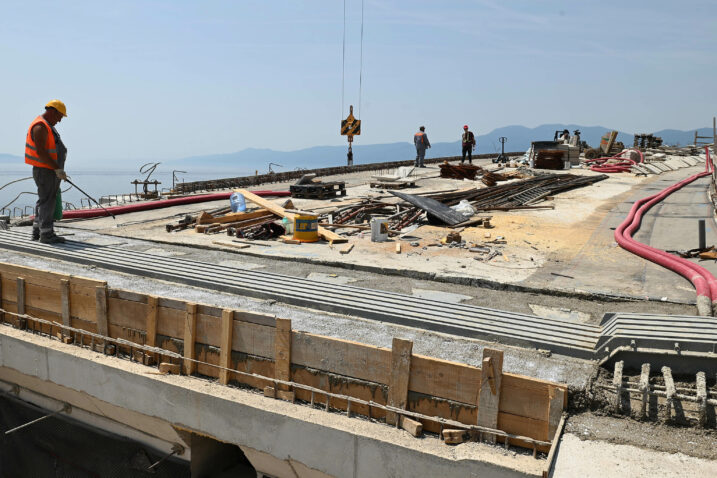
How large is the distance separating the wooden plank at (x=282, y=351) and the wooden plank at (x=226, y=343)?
63 cm

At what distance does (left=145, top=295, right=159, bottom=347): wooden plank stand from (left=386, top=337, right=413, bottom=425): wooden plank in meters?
3.23

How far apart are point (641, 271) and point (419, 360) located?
19.3 feet

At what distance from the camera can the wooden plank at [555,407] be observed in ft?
16.8

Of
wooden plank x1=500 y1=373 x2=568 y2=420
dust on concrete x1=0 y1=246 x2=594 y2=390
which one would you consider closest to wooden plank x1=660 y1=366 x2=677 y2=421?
dust on concrete x1=0 y1=246 x2=594 y2=390

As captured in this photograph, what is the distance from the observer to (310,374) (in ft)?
20.6

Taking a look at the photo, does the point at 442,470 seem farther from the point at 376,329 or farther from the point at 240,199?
the point at 240,199

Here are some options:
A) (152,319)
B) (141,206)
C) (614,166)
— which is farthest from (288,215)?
(614,166)

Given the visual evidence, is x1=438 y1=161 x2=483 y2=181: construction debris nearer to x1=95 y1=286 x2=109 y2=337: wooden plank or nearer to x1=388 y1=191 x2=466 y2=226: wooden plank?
x1=388 y1=191 x2=466 y2=226: wooden plank

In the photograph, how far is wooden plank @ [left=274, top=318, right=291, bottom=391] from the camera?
628cm

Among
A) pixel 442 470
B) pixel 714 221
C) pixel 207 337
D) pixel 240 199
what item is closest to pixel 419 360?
pixel 442 470

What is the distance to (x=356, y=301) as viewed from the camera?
7.95 m

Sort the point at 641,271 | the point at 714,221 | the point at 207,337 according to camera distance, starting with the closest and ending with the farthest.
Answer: the point at 207,337, the point at 641,271, the point at 714,221

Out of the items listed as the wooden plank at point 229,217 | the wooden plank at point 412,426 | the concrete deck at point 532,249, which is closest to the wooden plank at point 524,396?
the wooden plank at point 412,426

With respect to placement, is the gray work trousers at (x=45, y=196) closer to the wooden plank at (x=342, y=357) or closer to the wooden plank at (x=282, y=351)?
the wooden plank at (x=282, y=351)
